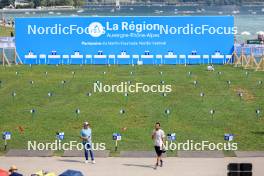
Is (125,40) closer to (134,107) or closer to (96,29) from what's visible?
(96,29)

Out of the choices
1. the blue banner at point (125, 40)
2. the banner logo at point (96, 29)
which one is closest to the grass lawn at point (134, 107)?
the blue banner at point (125, 40)

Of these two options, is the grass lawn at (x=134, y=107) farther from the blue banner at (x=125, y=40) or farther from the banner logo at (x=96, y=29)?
the banner logo at (x=96, y=29)

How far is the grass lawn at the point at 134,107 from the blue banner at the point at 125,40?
15.2ft

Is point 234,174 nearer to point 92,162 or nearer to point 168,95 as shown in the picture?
point 92,162

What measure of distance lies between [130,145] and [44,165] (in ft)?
11.3

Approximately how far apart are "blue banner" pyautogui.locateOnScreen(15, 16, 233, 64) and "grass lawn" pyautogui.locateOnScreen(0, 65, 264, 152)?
182 inches

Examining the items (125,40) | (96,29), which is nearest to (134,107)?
(125,40)

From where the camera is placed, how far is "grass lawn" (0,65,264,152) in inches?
921

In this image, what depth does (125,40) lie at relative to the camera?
46.2m

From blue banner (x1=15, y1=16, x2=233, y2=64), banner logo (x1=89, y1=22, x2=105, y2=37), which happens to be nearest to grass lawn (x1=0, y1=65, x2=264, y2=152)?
blue banner (x1=15, y1=16, x2=233, y2=64)

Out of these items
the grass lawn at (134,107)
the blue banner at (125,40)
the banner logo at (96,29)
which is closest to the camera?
the grass lawn at (134,107)

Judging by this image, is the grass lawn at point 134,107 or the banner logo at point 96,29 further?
the banner logo at point 96,29

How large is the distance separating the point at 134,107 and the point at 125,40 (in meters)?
17.9

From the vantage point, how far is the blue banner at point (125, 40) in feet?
151
